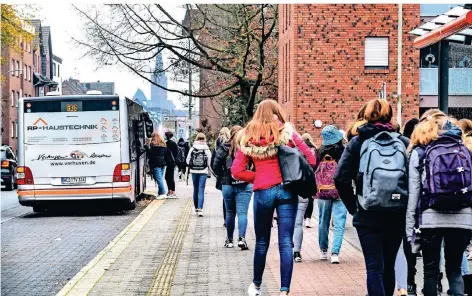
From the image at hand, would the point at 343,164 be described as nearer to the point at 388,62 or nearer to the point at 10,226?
the point at 10,226

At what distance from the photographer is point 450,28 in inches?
437

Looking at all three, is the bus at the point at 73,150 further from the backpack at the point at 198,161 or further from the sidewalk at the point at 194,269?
the sidewalk at the point at 194,269

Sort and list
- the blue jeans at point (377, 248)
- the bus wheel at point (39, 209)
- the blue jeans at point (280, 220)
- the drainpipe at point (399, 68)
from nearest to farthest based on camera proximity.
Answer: the blue jeans at point (377, 248) → the blue jeans at point (280, 220) → the bus wheel at point (39, 209) → the drainpipe at point (399, 68)

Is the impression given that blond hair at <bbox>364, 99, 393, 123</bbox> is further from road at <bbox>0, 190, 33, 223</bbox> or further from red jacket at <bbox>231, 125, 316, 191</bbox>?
road at <bbox>0, 190, 33, 223</bbox>

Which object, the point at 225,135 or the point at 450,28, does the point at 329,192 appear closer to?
the point at 450,28

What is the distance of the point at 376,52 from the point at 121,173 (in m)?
15.2

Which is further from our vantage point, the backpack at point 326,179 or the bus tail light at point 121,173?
the bus tail light at point 121,173

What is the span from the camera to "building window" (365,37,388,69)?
31656 mm

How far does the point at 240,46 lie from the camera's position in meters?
35.4

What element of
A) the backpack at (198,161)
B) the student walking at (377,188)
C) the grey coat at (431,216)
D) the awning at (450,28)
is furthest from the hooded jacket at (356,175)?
the backpack at (198,161)

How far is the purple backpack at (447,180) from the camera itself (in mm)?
6594

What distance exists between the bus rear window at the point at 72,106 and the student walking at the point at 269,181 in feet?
38.5

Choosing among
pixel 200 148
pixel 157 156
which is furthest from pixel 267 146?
pixel 157 156

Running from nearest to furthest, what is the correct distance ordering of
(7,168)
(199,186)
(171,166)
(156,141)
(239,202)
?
1. (239,202)
2. (199,186)
3. (156,141)
4. (171,166)
5. (7,168)
